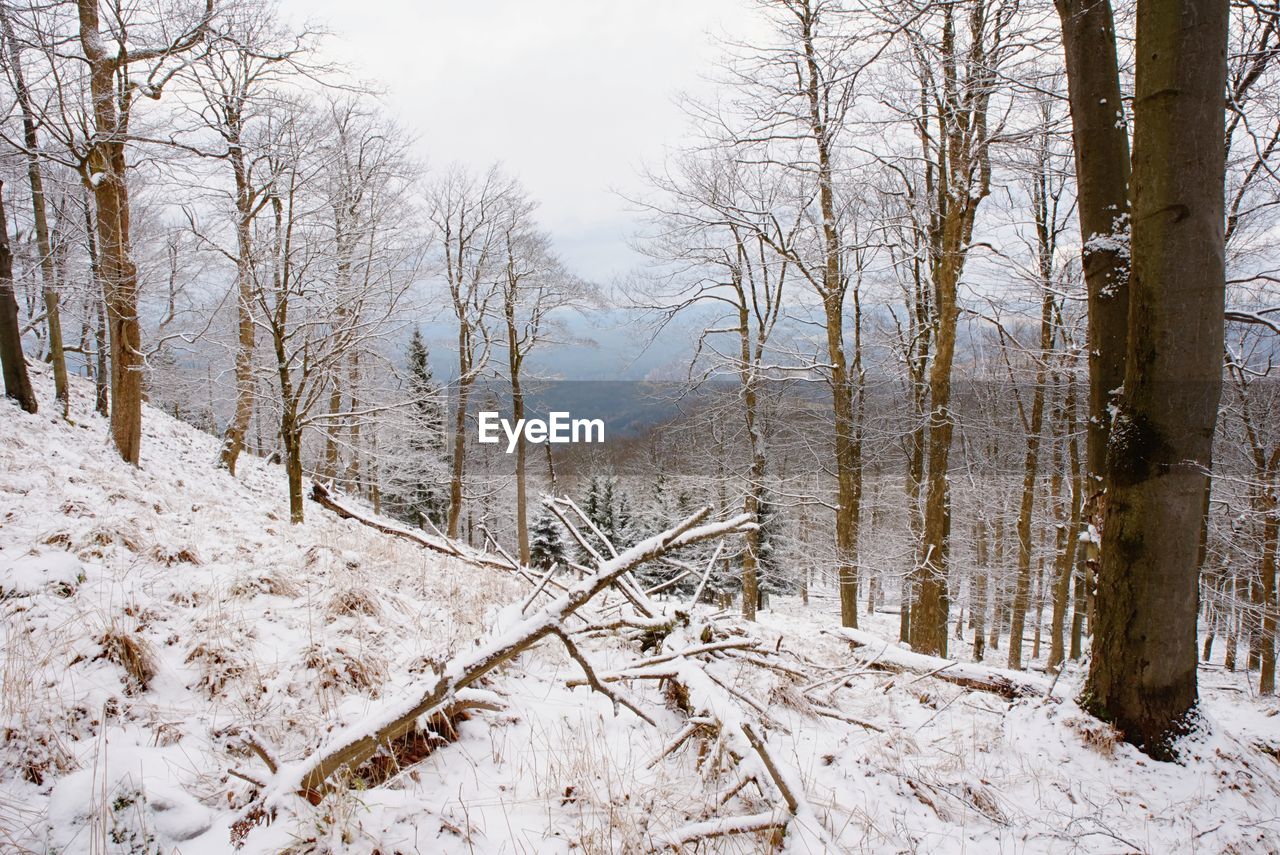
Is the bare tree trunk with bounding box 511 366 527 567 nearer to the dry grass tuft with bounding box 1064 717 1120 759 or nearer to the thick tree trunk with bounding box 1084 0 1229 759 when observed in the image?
the dry grass tuft with bounding box 1064 717 1120 759

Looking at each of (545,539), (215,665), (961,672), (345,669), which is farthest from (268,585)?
(545,539)

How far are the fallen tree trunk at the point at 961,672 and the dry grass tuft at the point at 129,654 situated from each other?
166 inches

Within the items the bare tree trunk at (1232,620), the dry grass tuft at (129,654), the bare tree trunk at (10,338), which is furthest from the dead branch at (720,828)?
the bare tree trunk at (10,338)

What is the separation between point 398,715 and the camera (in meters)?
2.06

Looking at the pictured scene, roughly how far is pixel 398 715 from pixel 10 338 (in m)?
12.2

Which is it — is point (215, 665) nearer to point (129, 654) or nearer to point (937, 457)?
point (129, 654)

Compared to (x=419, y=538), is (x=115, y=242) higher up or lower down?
higher up

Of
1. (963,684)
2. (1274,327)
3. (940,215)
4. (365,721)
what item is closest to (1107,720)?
(963,684)

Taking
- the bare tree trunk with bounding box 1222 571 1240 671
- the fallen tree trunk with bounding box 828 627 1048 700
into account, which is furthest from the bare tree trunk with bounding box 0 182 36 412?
the bare tree trunk with bounding box 1222 571 1240 671

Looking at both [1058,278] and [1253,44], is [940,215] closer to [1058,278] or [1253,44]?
[1058,278]

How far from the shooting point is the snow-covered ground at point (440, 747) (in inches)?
75.7

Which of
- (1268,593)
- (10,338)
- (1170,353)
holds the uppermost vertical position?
(10,338)

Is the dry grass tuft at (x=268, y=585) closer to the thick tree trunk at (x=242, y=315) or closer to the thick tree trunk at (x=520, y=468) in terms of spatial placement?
the thick tree trunk at (x=242, y=315)

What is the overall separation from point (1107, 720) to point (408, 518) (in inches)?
1201
